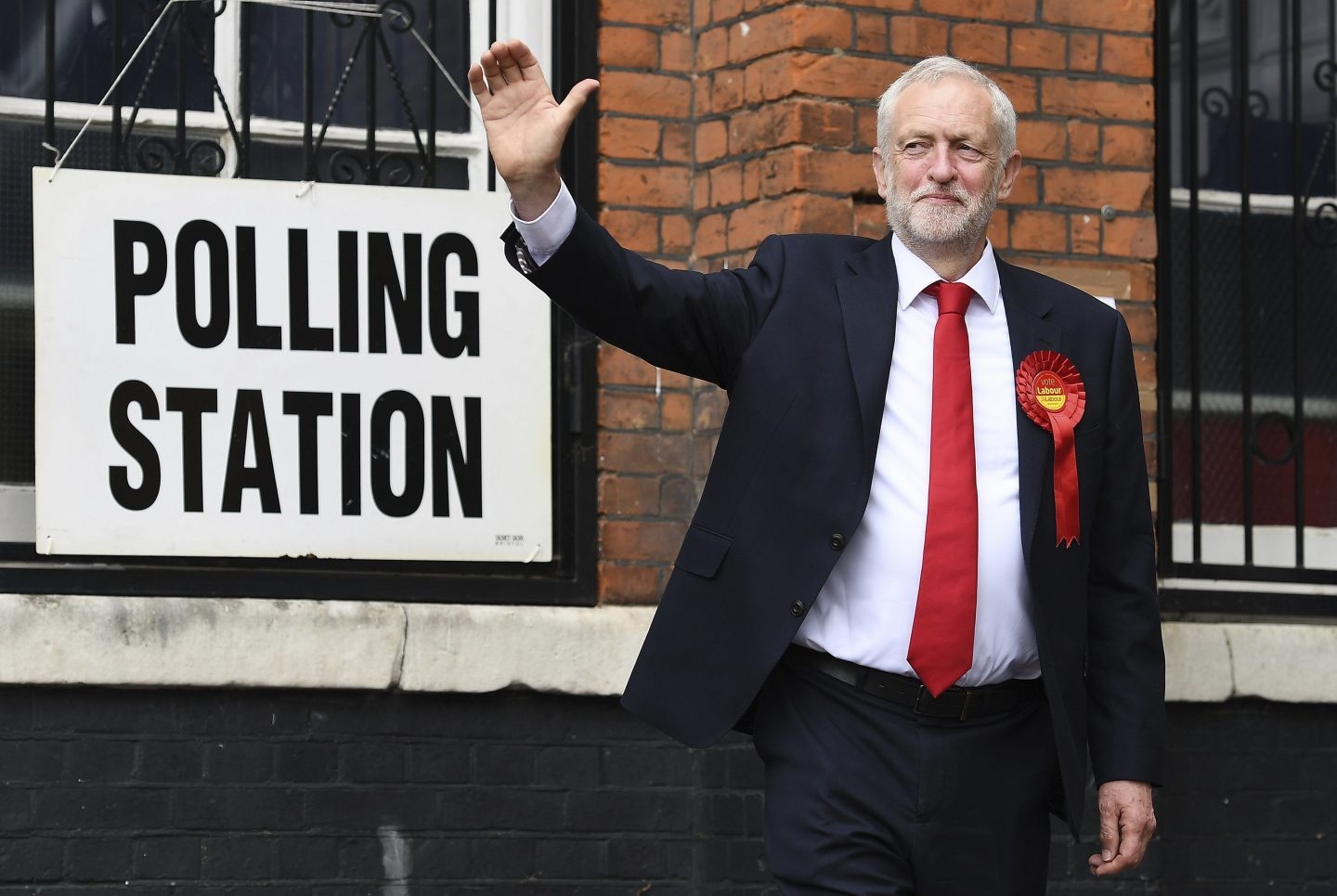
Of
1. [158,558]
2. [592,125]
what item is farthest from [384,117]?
[158,558]

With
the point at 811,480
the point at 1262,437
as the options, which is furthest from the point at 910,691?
the point at 1262,437

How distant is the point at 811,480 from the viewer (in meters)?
3.18

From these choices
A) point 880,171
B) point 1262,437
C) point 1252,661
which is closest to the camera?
point 880,171

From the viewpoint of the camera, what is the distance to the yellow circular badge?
3.30 m

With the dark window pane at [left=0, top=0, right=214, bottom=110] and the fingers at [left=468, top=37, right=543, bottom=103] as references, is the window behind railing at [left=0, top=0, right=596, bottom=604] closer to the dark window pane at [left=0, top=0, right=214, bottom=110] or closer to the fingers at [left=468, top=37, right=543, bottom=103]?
the dark window pane at [left=0, top=0, right=214, bottom=110]

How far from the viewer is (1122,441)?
3438mm

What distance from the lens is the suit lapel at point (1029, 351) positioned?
3.22 m

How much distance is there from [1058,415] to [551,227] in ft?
3.14

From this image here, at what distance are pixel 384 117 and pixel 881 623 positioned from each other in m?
2.52

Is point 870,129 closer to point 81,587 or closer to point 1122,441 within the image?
point 1122,441


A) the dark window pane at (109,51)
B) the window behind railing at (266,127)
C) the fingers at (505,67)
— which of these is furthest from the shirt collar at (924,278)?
the dark window pane at (109,51)

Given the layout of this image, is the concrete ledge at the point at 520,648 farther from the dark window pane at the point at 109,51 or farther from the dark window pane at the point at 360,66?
the dark window pane at the point at 109,51

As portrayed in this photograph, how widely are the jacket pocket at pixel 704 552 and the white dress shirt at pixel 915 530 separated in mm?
176

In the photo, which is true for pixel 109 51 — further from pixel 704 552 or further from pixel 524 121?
pixel 704 552
